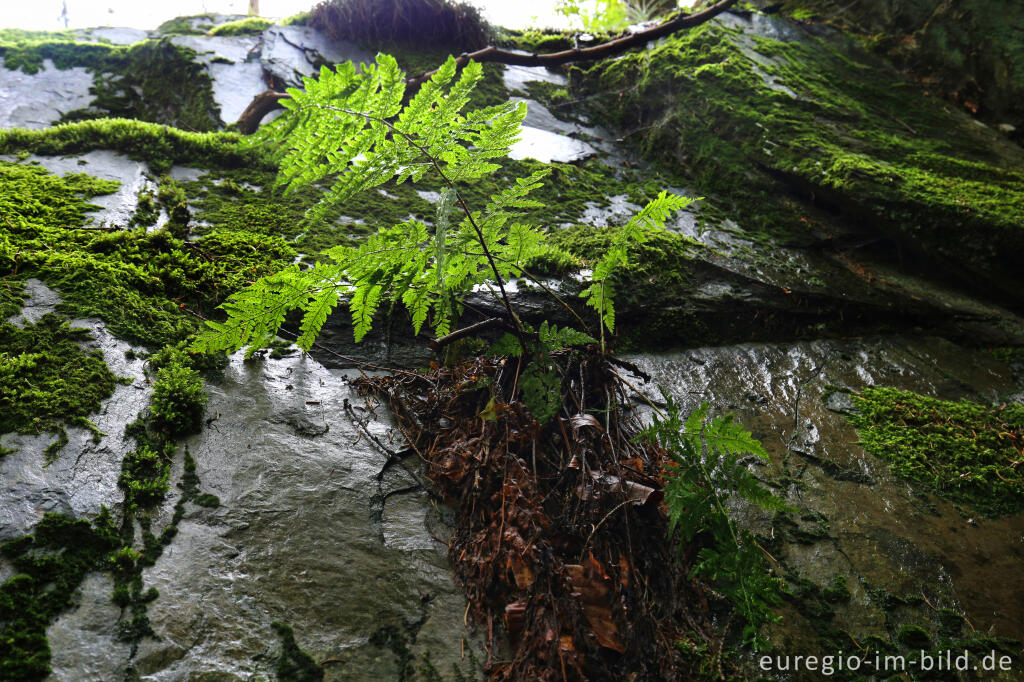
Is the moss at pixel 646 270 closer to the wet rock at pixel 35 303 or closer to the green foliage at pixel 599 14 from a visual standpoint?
the wet rock at pixel 35 303

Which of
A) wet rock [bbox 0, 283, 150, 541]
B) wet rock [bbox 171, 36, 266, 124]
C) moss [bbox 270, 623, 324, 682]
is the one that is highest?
wet rock [bbox 171, 36, 266, 124]

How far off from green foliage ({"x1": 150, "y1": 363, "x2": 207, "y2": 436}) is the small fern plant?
387 mm

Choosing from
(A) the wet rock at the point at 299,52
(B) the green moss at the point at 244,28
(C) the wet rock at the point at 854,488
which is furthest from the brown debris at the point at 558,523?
(B) the green moss at the point at 244,28

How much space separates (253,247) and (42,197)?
130 cm

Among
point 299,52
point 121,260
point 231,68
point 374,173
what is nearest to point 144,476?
point 121,260

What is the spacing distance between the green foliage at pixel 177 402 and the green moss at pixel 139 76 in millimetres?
3911

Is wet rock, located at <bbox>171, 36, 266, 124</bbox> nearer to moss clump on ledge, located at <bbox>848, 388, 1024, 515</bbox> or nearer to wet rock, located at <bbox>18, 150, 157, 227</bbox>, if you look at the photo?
wet rock, located at <bbox>18, 150, 157, 227</bbox>

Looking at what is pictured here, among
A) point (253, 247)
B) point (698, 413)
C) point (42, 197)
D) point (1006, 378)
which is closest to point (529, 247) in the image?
point (698, 413)

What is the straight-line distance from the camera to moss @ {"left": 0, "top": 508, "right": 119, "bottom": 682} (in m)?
1.46

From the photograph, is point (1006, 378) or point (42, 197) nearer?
point (42, 197)

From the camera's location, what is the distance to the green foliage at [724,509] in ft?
6.10

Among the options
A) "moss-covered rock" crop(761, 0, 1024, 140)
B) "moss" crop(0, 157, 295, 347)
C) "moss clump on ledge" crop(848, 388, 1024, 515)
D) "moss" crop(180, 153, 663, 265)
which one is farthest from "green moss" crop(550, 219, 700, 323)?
"moss-covered rock" crop(761, 0, 1024, 140)

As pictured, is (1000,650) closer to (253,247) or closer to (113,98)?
(253,247)

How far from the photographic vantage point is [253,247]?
3.28 meters
